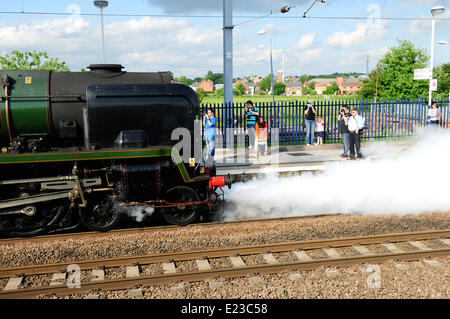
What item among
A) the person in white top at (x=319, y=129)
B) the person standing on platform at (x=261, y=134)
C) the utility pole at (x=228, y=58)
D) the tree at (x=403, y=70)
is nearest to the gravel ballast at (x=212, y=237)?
the person standing on platform at (x=261, y=134)

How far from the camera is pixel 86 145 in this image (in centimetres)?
760

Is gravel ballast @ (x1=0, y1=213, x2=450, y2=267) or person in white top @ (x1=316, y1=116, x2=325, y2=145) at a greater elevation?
person in white top @ (x1=316, y1=116, x2=325, y2=145)

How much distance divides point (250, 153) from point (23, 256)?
9037 mm

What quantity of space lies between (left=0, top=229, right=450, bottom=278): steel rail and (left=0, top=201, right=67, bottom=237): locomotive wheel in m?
1.45

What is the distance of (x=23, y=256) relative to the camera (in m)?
6.77

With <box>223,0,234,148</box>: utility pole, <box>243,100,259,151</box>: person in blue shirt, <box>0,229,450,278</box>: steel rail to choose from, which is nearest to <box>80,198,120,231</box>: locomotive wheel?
<box>0,229,450,278</box>: steel rail

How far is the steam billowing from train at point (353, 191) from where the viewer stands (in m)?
9.51

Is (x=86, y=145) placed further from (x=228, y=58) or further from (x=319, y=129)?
(x=319, y=129)

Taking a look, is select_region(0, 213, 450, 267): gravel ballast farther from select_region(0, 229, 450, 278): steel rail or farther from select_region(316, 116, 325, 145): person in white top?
select_region(316, 116, 325, 145): person in white top

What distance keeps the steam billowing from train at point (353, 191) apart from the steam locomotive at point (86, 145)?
254cm

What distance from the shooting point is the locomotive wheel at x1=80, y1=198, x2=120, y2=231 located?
7727 mm

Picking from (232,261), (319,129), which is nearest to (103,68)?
(232,261)

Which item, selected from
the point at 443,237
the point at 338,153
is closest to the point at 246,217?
the point at 443,237

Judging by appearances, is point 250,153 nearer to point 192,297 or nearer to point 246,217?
point 246,217
